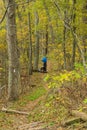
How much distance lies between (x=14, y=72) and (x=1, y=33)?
8840mm

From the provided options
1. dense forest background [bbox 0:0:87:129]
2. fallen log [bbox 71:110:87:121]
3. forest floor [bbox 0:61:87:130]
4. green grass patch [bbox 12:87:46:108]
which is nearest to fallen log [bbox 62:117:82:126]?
forest floor [bbox 0:61:87:130]

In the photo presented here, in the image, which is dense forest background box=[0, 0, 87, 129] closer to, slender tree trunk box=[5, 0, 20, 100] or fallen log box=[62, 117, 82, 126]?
slender tree trunk box=[5, 0, 20, 100]

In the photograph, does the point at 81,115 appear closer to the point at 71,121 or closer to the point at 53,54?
the point at 71,121

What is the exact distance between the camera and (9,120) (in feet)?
36.0

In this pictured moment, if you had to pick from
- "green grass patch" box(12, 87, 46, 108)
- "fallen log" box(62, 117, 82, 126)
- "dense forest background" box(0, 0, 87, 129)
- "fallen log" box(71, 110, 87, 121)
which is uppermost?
"dense forest background" box(0, 0, 87, 129)

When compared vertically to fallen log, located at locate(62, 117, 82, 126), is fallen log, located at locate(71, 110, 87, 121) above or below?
above

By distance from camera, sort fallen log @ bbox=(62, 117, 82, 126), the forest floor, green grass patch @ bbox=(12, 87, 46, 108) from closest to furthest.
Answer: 1. fallen log @ bbox=(62, 117, 82, 126)
2. the forest floor
3. green grass patch @ bbox=(12, 87, 46, 108)

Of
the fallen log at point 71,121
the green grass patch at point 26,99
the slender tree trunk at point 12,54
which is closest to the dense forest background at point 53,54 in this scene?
the slender tree trunk at point 12,54

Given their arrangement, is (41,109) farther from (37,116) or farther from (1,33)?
(1,33)

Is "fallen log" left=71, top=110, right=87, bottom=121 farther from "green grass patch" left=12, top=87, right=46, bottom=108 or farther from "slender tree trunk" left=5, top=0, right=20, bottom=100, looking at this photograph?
"slender tree trunk" left=5, top=0, right=20, bottom=100

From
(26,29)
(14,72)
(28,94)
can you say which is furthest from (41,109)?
(26,29)

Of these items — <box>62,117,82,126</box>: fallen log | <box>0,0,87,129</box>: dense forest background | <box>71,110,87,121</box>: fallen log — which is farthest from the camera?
<box>62,117,82,126</box>: fallen log

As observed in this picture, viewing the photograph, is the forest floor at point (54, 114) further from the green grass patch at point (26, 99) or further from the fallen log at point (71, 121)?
the green grass patch at point (26, 99)

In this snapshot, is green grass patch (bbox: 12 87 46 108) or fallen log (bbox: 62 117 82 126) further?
green grass patch (bbox: 12 87 46 108)
